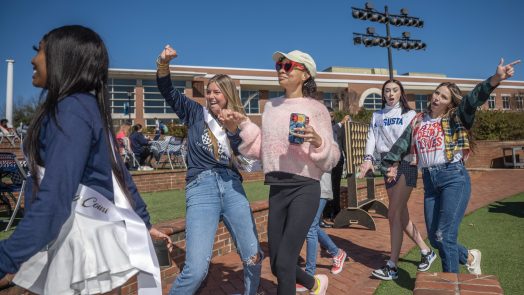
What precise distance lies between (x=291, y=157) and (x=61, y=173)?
5.50 ft

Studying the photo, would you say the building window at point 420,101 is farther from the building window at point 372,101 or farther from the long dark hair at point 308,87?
the long dark hair at point 308,87

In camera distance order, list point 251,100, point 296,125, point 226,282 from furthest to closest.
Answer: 1. point 251,100
2. point 226,282
3. point 296,125

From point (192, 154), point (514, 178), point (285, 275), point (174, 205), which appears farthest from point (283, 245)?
point (514, 178)

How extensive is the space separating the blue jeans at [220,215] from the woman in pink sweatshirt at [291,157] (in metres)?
0.22

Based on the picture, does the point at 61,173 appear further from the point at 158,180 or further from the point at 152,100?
the point at 152,100

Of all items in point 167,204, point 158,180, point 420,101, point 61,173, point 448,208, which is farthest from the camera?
point 420,101

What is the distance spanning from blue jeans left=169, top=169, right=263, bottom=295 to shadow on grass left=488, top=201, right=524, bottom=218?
20.9 ft

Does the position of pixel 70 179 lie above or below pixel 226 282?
above

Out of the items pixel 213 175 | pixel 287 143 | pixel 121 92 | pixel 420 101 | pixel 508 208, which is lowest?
pixel 508 208

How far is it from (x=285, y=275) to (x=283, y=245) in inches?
8.0

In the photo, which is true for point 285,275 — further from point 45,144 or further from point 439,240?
point 45,144

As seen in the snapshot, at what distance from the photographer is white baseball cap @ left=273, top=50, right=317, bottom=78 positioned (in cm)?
293

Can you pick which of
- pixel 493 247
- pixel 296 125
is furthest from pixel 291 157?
pixel 493 247

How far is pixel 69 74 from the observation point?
5.24 ft
